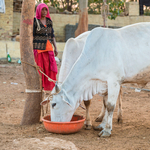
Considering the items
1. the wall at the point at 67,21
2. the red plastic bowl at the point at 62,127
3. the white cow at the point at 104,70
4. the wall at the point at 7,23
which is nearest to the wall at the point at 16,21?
the wall at the point at 67,21

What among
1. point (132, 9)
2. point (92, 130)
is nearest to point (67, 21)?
point (132, 9)

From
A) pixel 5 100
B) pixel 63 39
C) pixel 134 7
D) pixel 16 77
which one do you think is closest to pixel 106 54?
pixel 5 100

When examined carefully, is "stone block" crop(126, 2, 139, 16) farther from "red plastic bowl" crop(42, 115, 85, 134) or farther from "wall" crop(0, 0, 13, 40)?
"red plastic bowl" crop(42, 115, 85, 134)

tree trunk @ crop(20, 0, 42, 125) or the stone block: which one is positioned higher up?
the stone block

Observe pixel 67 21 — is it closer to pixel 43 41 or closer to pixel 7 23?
pixel 7 23

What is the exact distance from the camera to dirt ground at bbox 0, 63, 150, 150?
111 inches

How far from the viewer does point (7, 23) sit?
985cm

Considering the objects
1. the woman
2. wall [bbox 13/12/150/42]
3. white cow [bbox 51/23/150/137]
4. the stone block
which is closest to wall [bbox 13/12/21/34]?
wall [bbox 13/12/150/42]

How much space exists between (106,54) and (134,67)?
16.4 inches

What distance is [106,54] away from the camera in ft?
10.5

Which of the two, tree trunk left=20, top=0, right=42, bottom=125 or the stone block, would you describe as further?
the stone block

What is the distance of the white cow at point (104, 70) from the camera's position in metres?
3.13

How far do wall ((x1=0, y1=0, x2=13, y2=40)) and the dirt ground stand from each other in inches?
163

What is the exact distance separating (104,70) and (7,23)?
7587mm
